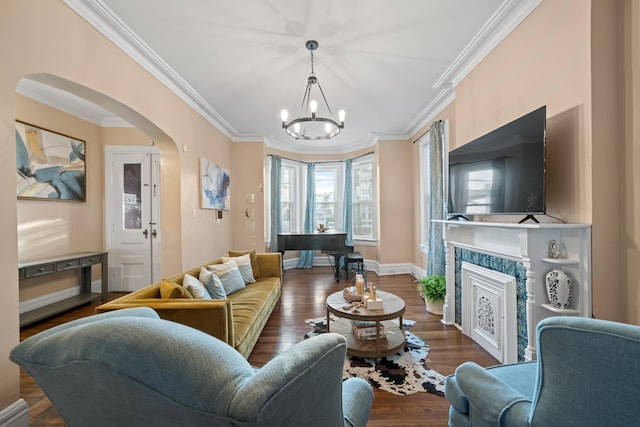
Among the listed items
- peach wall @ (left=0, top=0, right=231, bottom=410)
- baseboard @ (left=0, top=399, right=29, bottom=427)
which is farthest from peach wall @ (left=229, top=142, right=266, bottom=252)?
baseboard @ (left=0, top=399, right=29, bottom=427)

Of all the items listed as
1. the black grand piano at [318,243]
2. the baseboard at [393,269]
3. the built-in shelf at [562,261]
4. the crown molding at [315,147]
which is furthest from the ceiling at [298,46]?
the baseboard at [393,269]

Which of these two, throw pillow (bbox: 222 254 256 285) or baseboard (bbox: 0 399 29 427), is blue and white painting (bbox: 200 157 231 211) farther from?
baseboard (bbox: 0 399 29 427)

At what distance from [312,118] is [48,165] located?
3813 millimetres

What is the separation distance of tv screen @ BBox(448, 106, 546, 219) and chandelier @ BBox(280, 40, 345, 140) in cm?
143

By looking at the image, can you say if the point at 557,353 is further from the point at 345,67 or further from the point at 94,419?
the point at 345,67

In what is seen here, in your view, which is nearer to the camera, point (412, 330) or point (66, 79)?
point (66, 79)

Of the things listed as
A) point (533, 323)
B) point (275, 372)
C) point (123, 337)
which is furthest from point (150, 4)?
point (533, 323)

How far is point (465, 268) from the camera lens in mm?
2814

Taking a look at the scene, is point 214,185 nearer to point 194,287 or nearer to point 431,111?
point 194,287

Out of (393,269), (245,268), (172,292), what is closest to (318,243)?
(393,269)

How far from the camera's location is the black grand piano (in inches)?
208

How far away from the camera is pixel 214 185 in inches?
176

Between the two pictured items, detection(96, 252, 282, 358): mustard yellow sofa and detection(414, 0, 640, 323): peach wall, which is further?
detection(96, 252, 282, 358): mustard yellow sofa

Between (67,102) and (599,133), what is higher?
(67,102)
